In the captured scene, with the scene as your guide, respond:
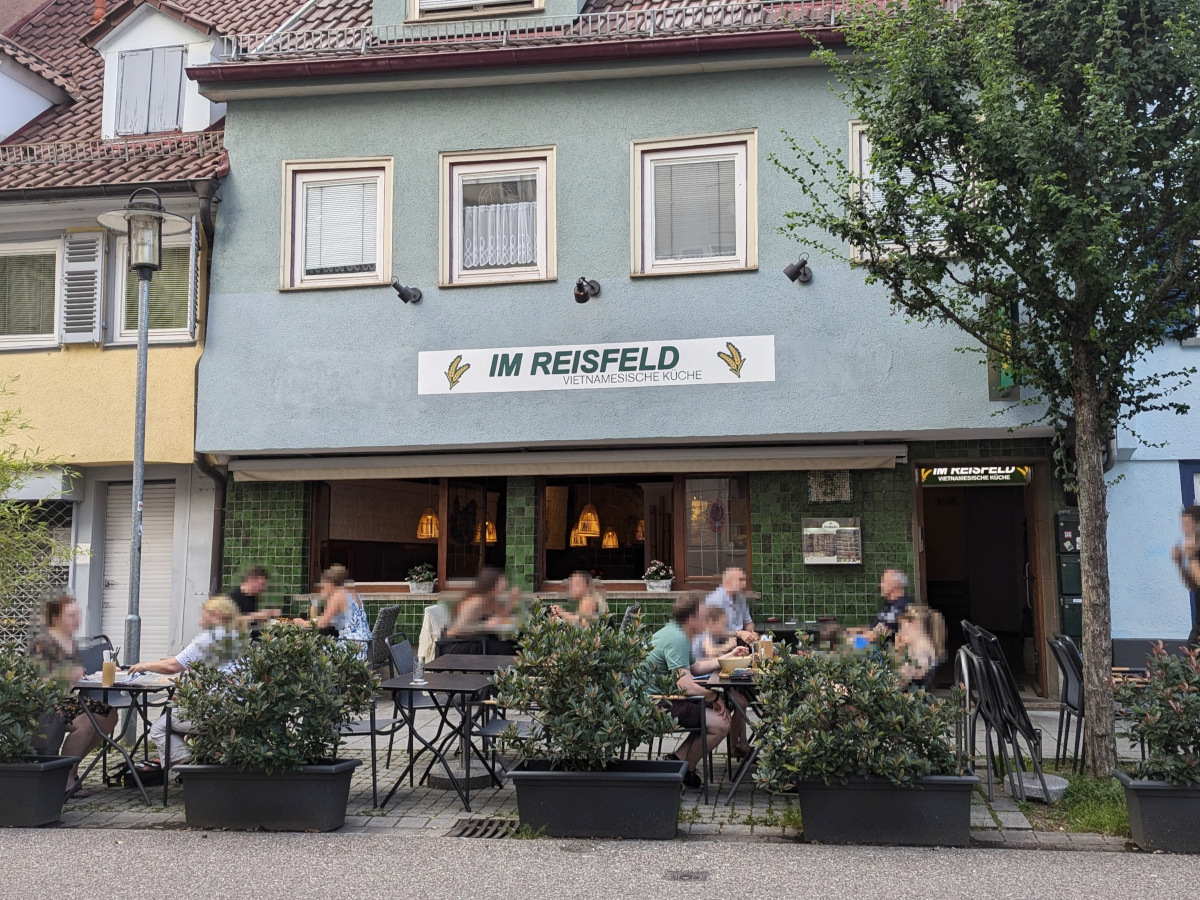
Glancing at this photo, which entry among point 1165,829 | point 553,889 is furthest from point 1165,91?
point 553,889

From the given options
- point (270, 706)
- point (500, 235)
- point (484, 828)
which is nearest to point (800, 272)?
point (500, 235)

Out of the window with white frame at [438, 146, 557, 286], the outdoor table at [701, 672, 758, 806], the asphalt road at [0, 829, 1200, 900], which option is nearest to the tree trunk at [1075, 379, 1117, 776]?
the asphalt road at [0, 829, 1200, 900]

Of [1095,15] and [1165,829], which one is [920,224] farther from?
[1165,829]

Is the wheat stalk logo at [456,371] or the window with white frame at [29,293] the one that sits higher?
the window with white frame at [29,293]

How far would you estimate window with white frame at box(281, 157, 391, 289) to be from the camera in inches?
508

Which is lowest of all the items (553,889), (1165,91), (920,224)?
(553,889)

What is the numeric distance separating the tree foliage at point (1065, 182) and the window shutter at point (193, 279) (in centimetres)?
773

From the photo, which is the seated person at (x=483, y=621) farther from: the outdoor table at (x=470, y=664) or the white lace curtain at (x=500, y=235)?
the white lace curtain at (x=500, y=235)

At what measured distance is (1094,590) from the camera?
25.7ft

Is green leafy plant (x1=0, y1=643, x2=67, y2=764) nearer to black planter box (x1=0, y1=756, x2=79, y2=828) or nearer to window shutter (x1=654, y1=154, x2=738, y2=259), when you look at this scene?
black planter box (x1=0, y1=756, x2=79, y2=828)

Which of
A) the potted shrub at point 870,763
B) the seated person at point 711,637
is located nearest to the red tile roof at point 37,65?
the seated person at point 711,637

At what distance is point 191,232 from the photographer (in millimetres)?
13062

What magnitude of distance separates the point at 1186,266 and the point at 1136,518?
4828 millimetres

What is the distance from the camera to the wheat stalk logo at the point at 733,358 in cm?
1191
